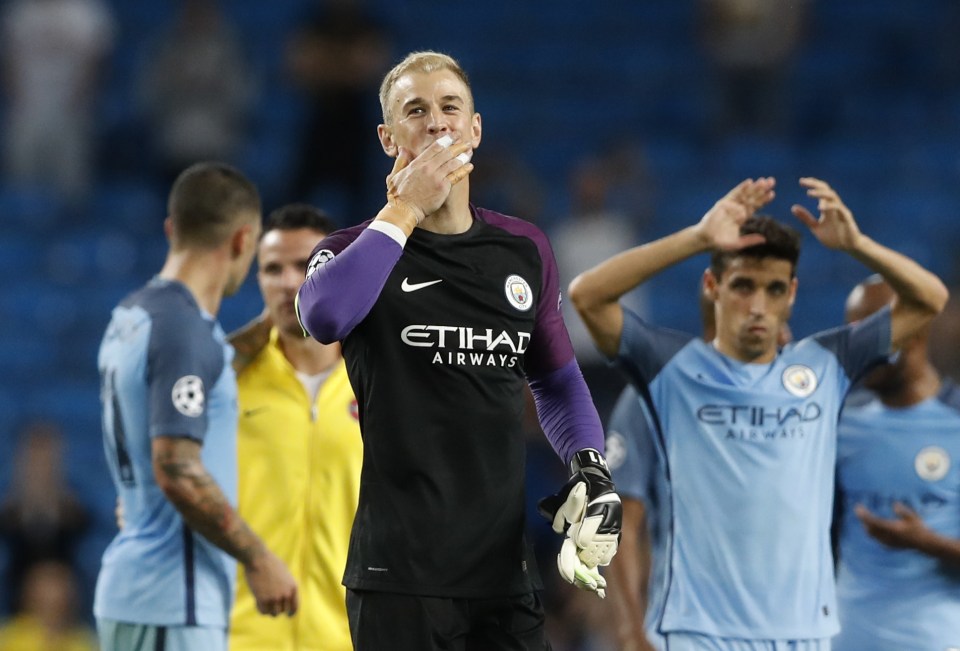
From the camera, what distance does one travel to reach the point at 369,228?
3850 mm

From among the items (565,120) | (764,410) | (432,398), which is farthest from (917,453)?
(565,120)

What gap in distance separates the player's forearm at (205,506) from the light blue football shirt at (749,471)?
1397 mm

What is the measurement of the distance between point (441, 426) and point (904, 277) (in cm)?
215

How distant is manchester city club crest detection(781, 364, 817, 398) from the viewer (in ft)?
17.5

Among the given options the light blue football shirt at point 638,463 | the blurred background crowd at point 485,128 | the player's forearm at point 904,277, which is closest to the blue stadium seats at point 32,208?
the blurred background crowd at point 485,128

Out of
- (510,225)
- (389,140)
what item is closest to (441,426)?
(510,225)

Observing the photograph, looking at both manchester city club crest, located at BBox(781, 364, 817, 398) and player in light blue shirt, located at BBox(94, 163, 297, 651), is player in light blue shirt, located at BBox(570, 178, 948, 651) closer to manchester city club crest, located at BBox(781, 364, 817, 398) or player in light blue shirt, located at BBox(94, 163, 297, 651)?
manchester city club crest, located at BBox(781, 364, 817, 398)

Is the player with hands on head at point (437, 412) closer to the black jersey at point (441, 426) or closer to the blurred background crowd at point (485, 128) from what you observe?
the black jersey at point (441, 426)

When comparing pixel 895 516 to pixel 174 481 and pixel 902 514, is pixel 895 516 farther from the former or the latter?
pixel 174 481

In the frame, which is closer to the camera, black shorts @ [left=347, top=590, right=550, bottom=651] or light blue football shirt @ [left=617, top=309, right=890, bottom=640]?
black shorts @ [left=347, top=590, right=550, bottom=651]

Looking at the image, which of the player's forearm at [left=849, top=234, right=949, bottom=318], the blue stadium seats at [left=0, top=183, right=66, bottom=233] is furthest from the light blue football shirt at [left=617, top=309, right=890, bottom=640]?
the blue stadium seats at [left=0, top=183, right=66, bottom=233]

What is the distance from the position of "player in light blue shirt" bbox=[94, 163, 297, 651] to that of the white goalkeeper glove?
1538 millimetres

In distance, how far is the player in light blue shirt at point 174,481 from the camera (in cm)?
516

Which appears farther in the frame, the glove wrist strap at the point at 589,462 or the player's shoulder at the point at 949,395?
the player's shoulder at the point at 949,395
